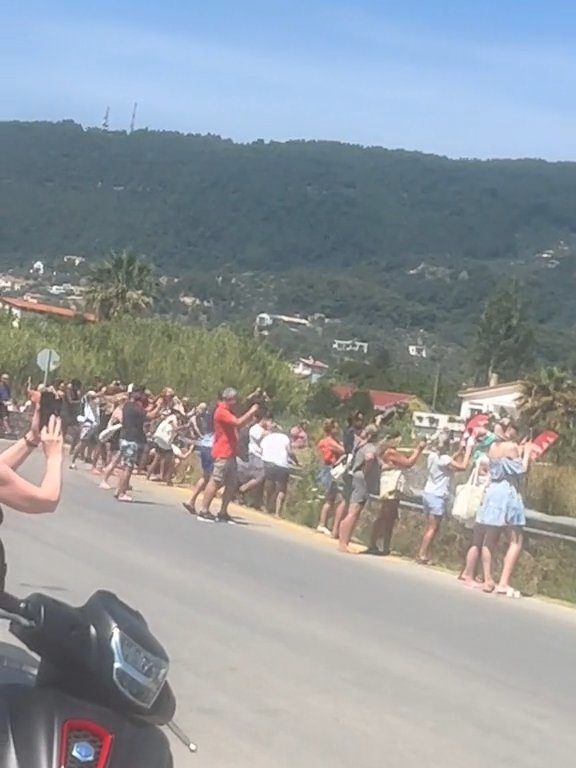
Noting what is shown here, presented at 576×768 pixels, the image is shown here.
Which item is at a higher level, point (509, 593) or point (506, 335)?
point (509, 593)

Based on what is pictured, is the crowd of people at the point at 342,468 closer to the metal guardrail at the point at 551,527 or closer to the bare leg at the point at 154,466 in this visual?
the bare leg at the point at 154,466

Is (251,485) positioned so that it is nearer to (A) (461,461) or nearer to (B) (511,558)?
(A) (461,461)

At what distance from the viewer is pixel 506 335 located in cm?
11100

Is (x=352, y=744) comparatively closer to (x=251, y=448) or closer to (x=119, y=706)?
(x=119, y=706)

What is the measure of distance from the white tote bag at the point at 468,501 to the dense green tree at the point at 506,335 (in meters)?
94.8

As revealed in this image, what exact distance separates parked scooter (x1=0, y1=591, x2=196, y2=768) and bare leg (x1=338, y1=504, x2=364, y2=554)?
1362 cm

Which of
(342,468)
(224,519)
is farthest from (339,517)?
(224,519)

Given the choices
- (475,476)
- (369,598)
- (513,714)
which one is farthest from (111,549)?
(513,714)

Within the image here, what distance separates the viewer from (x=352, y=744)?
709 cm

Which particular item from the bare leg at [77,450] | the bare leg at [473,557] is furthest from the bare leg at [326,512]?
the bare leg at [77,450]

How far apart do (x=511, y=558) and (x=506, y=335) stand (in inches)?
3855

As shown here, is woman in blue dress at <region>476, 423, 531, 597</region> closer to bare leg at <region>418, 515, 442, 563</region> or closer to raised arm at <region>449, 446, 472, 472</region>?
raised arm at <region>449, 446, 472, 472</region>

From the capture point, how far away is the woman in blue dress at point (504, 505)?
47.5ft

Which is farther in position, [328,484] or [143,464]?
[143,464]
